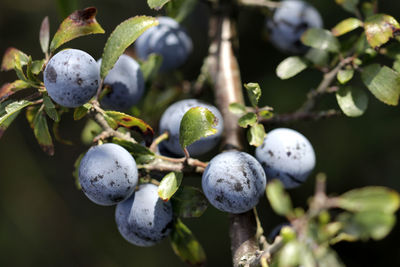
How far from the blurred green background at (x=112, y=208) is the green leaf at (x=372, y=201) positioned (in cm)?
116

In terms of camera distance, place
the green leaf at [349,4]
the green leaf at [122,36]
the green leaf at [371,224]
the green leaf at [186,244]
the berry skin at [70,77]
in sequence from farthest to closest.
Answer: the green leaf at [349,4] → the green leaf at [186,244] → the green leaf at [122,36] → the berry skin at [70,77] → the green leaf at [371,224]

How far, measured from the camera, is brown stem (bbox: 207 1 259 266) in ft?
3.04

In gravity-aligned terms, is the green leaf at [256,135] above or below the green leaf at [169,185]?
above

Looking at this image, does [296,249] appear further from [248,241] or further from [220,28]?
[220,28]

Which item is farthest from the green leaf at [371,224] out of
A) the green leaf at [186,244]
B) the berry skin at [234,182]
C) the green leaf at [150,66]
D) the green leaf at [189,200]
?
the green leaf at [150,66]

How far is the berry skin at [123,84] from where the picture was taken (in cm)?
108

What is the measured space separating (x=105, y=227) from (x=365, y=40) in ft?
5.07

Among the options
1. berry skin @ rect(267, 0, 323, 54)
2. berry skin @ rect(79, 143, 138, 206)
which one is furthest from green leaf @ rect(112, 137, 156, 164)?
berry skin @ rect(267, 0, 323, 54)

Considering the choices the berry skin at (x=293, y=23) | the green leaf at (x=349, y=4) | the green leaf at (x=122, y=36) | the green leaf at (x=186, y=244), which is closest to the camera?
the green leaf at (x=122, y=36)

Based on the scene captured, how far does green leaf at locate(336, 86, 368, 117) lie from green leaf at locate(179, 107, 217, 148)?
0.33 metres

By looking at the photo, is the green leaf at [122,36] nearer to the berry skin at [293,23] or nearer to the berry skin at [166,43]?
the berry skin at [166,43]

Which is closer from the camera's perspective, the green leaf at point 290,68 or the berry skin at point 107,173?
the berry skin at point 107,173

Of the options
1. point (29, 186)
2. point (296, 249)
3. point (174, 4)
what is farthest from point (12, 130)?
point (296, 249)

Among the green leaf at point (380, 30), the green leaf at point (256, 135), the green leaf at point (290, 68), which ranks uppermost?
the green leaf at point (380, 30)
